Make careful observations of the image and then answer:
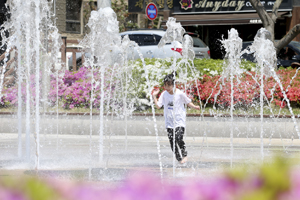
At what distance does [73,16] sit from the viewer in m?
27.8

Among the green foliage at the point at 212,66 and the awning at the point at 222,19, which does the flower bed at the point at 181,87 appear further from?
the awning at the point at 222,19

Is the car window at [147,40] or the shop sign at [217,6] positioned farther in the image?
the shop sign at [217,6]

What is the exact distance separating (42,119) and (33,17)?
3175 millimetres

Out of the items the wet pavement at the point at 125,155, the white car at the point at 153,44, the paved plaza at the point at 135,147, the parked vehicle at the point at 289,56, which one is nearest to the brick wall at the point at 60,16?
the white car at the point at 153,44

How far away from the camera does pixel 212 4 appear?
2397 centimetres

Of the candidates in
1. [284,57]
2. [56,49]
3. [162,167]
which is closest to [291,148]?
[162,167]

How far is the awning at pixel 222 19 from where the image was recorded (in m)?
22.5

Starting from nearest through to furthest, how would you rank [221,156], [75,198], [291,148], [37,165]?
[75,198]
[37,165]
[221,156]
[291,148]

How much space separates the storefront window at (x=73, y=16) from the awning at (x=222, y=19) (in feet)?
22.7

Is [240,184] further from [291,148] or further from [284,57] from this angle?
[284,57]

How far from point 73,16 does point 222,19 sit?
29.7ft

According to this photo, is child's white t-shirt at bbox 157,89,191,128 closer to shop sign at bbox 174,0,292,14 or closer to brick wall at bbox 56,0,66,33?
shop sign at bbox 174,0,292,14

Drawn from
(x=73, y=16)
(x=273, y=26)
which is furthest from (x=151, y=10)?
(x=273, y=26)

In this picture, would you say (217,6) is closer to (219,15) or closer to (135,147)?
(219,15)
